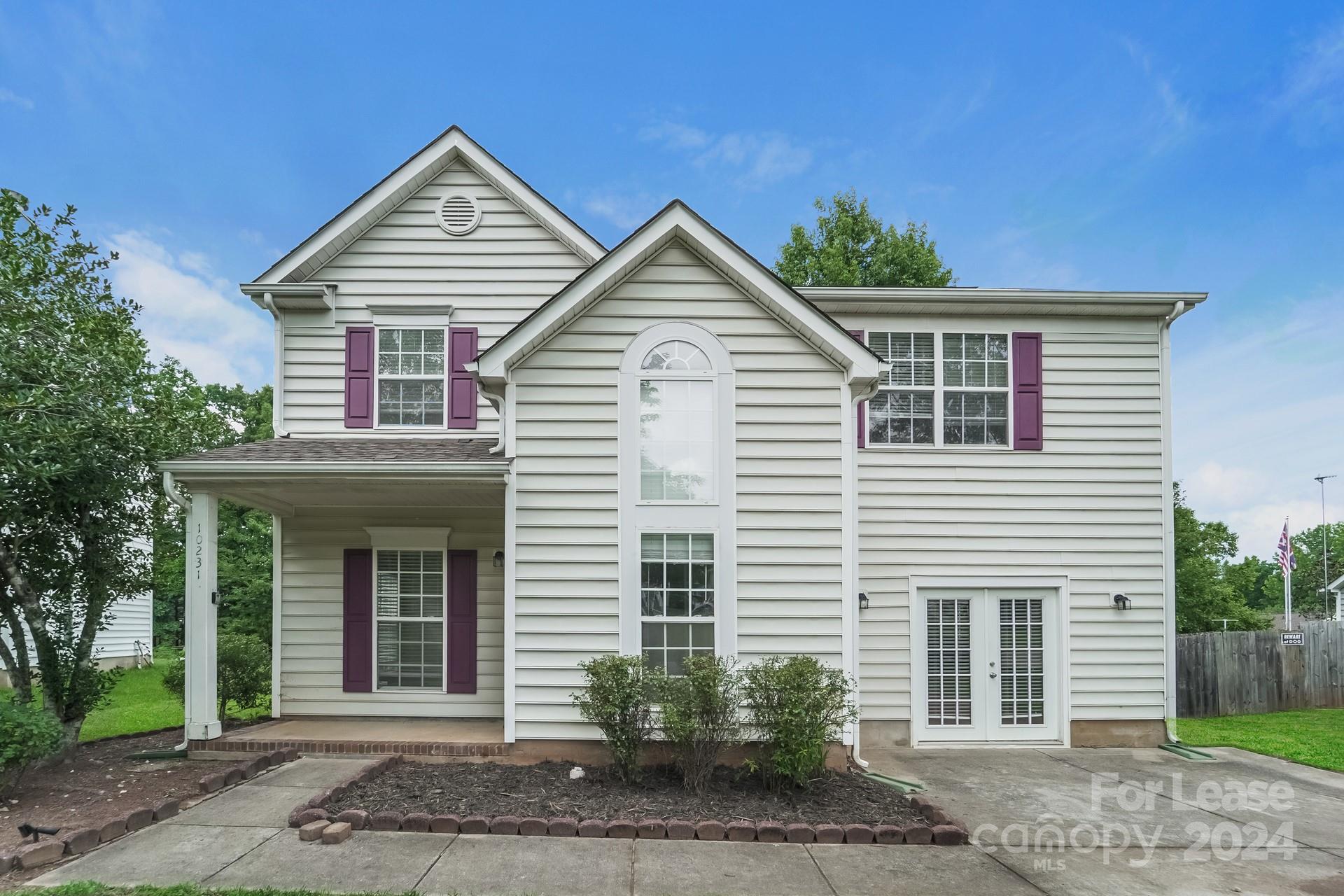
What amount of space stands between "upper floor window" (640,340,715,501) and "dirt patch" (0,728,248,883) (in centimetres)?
491

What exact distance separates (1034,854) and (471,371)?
6.15 metres

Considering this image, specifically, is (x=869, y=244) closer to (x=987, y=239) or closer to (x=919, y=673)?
(x=987, y=239)

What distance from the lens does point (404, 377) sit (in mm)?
9352

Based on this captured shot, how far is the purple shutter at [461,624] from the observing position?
29.2ft

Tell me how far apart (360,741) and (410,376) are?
4267 mm

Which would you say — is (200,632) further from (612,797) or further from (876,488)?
(876,488)

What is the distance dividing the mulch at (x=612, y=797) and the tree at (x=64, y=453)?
3.69 meters

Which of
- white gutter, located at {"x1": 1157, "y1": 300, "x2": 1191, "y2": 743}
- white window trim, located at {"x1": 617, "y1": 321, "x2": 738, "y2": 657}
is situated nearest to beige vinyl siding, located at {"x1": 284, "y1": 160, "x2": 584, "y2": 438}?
white window trim, located at {"x1": 617, "y1": 321, "x2": 738, "y2": 657}

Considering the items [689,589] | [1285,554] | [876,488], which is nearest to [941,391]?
[876,488]

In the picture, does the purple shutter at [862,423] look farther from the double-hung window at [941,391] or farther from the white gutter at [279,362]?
the white gutter at [279,362]

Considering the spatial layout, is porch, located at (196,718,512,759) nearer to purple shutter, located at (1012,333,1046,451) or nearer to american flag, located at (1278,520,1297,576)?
purple shutter, located at (1012,333,1046,451)

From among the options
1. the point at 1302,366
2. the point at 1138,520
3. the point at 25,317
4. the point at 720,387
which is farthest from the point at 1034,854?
the point at 1302,366

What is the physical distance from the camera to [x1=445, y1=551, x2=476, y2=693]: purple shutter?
29.2 feet

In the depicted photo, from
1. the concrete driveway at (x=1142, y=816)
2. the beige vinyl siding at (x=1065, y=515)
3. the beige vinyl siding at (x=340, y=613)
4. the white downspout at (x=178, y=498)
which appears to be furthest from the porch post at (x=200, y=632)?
the beige vinyl siding at (x=1065, y=515)
